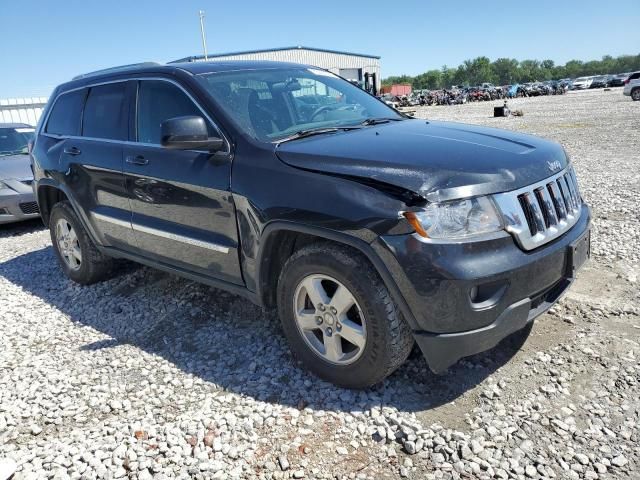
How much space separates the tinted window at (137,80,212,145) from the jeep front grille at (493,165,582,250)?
2.18 m

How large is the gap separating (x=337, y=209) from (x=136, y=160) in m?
1.95

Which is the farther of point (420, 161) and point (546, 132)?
point (546, 132)

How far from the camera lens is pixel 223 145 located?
3102mm

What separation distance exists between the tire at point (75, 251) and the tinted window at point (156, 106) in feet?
4.69

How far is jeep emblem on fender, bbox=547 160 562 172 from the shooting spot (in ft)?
9.13

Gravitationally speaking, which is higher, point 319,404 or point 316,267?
point 316,267

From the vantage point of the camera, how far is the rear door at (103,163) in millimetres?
4004

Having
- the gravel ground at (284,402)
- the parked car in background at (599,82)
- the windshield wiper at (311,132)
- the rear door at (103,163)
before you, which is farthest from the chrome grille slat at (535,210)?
the parked car in background at (599,82)

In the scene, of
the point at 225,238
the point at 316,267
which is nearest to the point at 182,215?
the point at 225,238

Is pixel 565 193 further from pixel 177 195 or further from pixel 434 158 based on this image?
pixel 177 195

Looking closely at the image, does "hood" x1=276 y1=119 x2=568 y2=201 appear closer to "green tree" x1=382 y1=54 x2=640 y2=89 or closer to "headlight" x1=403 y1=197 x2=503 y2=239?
"headlight" x1=403 y1=197 x2=503 y2=239

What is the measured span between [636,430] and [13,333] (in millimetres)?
4393

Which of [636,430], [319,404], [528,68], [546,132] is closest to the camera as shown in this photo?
[636,430]

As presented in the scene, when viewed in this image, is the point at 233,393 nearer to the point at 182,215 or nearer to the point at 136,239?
the point at 182,215
